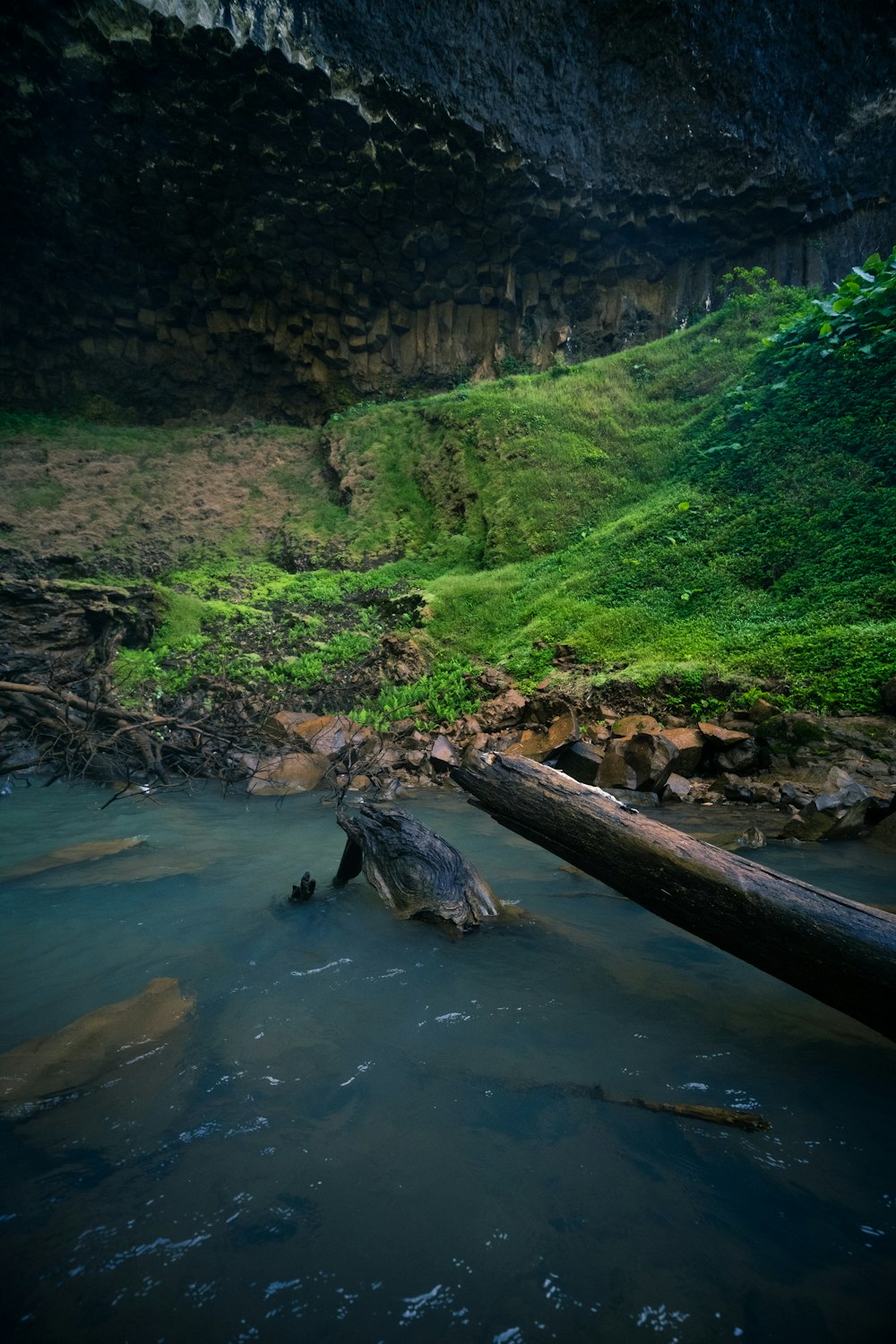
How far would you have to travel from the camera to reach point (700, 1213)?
1.42 meters

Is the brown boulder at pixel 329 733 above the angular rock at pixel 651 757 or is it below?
below

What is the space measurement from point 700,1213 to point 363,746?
6.18m

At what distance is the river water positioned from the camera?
47.3 inches

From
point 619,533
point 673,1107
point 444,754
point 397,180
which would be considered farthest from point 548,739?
point 397,180

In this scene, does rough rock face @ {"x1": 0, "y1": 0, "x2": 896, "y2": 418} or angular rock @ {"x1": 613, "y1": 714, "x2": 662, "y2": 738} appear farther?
rough rock face @ {"x1": 0, "y1": 0, "x2": 896, "y2": 418}

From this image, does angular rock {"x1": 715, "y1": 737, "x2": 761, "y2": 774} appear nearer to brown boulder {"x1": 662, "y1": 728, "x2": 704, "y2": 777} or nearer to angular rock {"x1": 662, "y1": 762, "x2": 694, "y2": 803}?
brown boulder {"x1": 662, "y1": 728, "x2": 704, "y2": 777}

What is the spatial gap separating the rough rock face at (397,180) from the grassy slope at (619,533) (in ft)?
16.1

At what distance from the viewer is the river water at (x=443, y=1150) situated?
1202mm

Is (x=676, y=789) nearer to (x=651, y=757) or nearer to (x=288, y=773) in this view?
(x=651, y=757)

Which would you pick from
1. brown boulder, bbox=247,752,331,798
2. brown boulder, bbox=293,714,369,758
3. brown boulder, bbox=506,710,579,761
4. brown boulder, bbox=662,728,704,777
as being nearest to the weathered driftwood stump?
brown boulder, bbox=506,710,579,761

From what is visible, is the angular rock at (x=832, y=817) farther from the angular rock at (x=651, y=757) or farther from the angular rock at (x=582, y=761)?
the angular rock at (x=582, y=761)

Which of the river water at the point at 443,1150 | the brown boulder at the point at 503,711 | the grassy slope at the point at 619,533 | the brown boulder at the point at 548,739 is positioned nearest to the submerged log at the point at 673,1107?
the river water at the point at 443,1150

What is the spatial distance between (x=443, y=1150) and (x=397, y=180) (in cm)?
2035

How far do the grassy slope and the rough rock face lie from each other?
16.1ft
